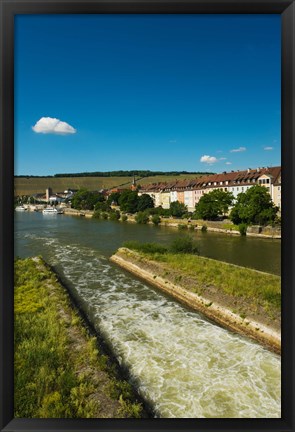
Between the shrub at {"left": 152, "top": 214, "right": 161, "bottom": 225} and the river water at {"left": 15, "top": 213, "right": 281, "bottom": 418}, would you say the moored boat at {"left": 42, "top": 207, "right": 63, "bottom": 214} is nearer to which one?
the shrub at {"left": 152, "top": 214, "right": 161, "bottom": 225}

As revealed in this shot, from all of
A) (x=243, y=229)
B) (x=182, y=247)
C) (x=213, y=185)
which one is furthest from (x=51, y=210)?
(x=182, y=247)

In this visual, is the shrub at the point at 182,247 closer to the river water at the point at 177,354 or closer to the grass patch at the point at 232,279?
the grass patch at the point at 232,279

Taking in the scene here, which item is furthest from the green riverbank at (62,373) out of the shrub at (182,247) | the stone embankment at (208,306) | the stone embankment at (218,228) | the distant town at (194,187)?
the distant town at (194,187)

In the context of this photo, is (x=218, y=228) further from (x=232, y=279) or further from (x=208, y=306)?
(x=208, y=306)

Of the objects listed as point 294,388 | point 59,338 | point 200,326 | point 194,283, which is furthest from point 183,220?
point 294,388

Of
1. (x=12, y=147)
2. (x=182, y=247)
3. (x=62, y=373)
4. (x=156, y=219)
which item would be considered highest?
(x=12, y=147)

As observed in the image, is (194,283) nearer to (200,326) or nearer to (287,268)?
(200,326)
